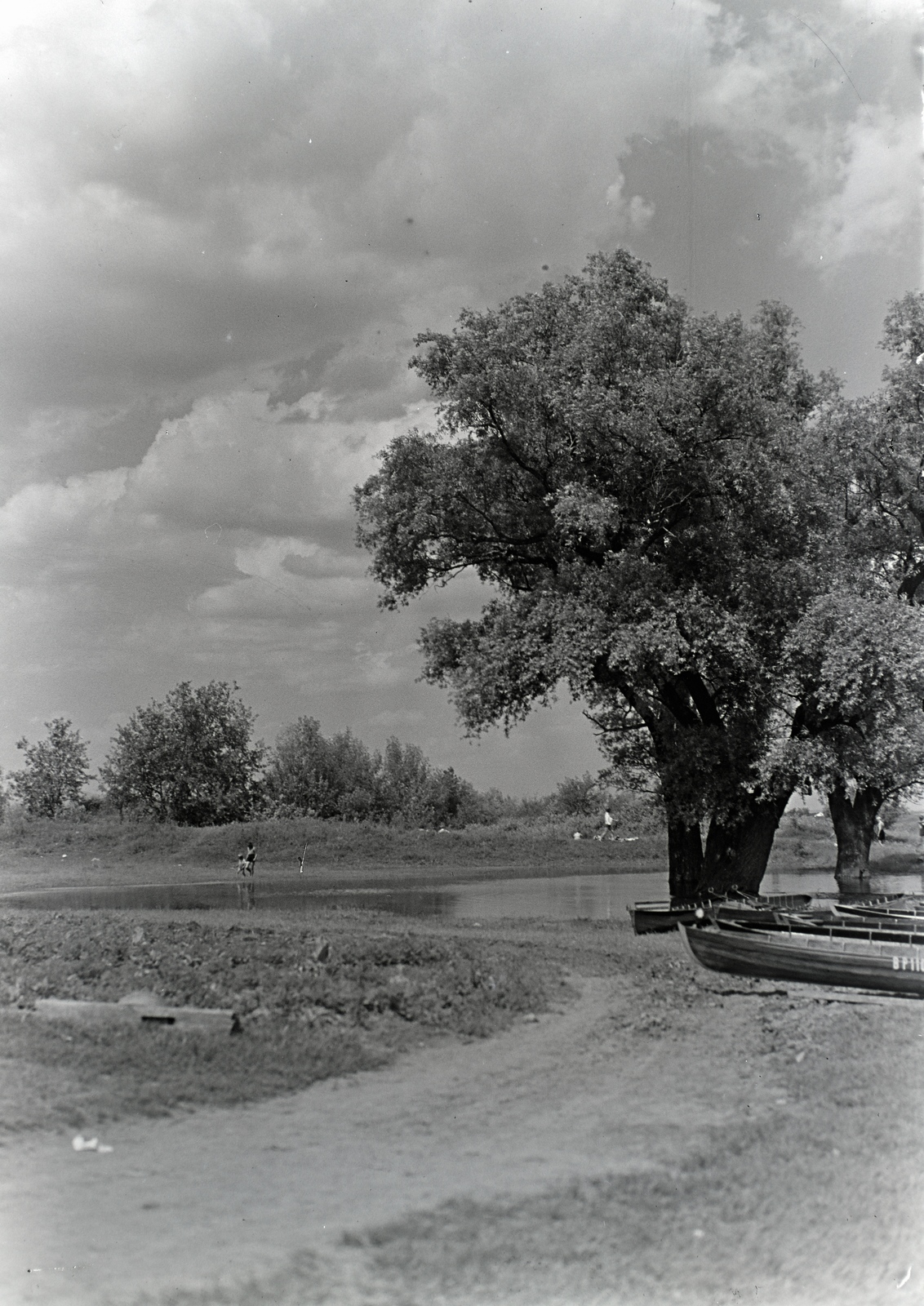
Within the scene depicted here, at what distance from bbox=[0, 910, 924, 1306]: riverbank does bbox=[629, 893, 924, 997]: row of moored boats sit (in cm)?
46

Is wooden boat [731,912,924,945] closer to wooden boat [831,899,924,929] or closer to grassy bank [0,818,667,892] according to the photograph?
wooden boat [831,899,924,929]

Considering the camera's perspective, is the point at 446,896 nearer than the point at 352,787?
Yes

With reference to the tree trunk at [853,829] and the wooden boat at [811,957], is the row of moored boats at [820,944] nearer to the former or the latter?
the wooden boat at [811,957]

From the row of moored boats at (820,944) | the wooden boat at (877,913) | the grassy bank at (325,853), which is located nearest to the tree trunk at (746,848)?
the wooden boat at (877,913)

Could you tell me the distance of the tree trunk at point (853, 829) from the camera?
3625 cm

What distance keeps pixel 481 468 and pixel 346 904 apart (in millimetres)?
14451

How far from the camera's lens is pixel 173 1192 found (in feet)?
23.1

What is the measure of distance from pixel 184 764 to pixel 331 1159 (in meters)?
67.3

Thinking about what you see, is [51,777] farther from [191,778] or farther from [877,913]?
[877,913]

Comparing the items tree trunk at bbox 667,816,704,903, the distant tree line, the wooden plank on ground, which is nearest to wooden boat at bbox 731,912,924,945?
the wooden plank on ground

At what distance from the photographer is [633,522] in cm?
2509

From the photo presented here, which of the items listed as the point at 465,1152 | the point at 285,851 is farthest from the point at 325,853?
the point at 465,1152

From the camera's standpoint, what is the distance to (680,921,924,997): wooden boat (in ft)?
46.9

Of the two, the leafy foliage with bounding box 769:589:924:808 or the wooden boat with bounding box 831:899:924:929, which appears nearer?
the wooden boat with bounding box 831:899:924:929
